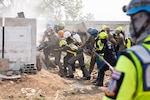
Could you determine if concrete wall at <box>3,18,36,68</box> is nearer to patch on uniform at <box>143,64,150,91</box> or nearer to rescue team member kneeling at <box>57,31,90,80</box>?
rescue team member kneeling at <box>57,31,90,80</box>

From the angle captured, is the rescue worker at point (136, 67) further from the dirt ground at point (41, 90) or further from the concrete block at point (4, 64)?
the concrete block at point (4, 64)

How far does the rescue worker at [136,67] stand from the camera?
58.7 inches

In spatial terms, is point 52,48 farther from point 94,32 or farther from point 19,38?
point 19,38

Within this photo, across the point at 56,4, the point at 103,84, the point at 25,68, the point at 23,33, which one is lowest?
the point at 103,84

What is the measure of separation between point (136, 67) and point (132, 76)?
0.15 feet

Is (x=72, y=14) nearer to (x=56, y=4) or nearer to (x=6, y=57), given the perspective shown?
(x=56, y=4)

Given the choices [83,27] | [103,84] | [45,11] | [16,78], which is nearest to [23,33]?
[16,78]

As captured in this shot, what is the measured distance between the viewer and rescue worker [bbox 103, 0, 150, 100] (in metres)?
1.49

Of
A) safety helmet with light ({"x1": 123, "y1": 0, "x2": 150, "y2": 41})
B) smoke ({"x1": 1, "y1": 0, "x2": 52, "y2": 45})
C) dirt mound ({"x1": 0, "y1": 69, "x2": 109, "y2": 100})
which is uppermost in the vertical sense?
smoke ({"x1": 1, "y1": 0, "x2": 52, "y2": 45})

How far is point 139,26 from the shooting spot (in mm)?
1626

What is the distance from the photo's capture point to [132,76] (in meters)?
1.48

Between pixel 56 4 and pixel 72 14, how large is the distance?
204cm

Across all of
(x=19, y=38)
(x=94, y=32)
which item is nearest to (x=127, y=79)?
(x=19, y=38)

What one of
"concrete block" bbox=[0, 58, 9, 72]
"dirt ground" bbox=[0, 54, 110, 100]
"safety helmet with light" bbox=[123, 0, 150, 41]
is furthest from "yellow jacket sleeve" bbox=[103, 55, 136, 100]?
"concrete block" bbox=[0, 58, 9, 72]
